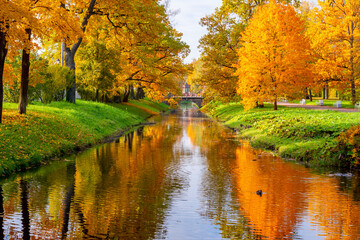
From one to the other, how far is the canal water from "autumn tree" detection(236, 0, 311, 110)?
65.9ft

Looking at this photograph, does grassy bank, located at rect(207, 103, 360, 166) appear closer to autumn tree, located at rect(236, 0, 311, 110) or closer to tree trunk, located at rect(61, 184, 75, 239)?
tree trunk, located at rect(61, 184, 75, 239)

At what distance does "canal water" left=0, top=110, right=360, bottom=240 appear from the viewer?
27.5ft

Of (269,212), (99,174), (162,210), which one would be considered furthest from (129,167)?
(269,212)

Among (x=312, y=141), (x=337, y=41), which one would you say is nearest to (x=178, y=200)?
(x=312, y=141)

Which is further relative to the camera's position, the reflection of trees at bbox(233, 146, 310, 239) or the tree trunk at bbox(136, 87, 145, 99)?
the tree trunk at bbox(136, 87, 145, 99)

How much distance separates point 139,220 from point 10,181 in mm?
5557

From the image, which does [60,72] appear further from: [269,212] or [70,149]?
[269,212]

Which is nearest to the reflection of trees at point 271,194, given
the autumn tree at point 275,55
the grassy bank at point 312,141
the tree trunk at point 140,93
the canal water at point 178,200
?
the canal water at point 178,200

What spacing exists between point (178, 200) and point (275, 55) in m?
28.4

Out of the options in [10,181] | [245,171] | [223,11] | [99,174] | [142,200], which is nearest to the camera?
[142,200]

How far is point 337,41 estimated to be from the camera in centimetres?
4809

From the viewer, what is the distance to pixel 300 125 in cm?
2206

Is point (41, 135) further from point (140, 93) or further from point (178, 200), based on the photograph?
point (140, 93)

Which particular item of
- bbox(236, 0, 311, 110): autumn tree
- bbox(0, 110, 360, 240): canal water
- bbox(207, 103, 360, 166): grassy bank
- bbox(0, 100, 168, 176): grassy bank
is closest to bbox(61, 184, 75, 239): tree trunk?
bbox(0, 110, 360, 240): canal water
